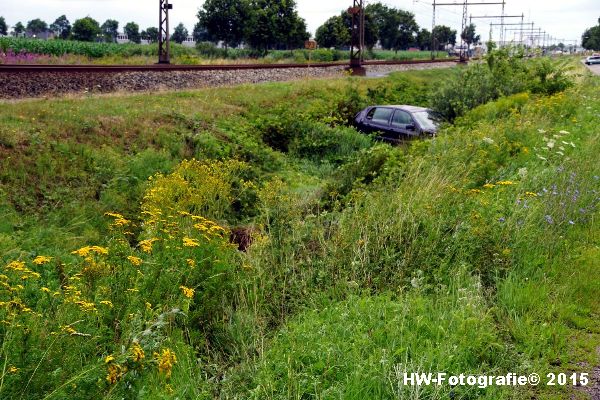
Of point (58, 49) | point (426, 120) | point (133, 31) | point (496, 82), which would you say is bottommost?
point (426, 120)

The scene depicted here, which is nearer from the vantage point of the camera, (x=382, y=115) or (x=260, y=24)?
(x=382, y=115)

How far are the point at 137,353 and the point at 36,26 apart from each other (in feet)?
477

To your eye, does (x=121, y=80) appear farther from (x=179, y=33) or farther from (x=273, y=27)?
(x=179, y=33)

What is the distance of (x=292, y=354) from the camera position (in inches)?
168

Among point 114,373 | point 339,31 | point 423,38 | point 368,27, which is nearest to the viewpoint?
point 114,373

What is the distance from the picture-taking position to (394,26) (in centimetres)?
10412

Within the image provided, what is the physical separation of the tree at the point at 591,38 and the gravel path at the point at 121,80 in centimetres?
12636

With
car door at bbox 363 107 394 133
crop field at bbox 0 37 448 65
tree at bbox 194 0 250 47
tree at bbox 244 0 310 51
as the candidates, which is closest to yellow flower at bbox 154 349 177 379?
car door at bbox 363 107 394 133

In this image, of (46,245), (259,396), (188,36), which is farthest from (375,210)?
(188,36)

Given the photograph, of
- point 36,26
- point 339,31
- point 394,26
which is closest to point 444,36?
point 394,26

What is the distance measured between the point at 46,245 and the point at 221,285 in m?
4.31

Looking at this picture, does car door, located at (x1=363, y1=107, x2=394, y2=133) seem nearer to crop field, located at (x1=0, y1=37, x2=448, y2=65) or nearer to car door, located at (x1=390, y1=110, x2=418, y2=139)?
car door, located at (x1=390, y1=110, x2=418, y2=139)

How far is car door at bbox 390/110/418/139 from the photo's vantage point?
647 inches

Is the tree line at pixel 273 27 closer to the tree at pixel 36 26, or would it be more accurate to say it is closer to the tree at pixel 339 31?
the tree at pixel 339 31
